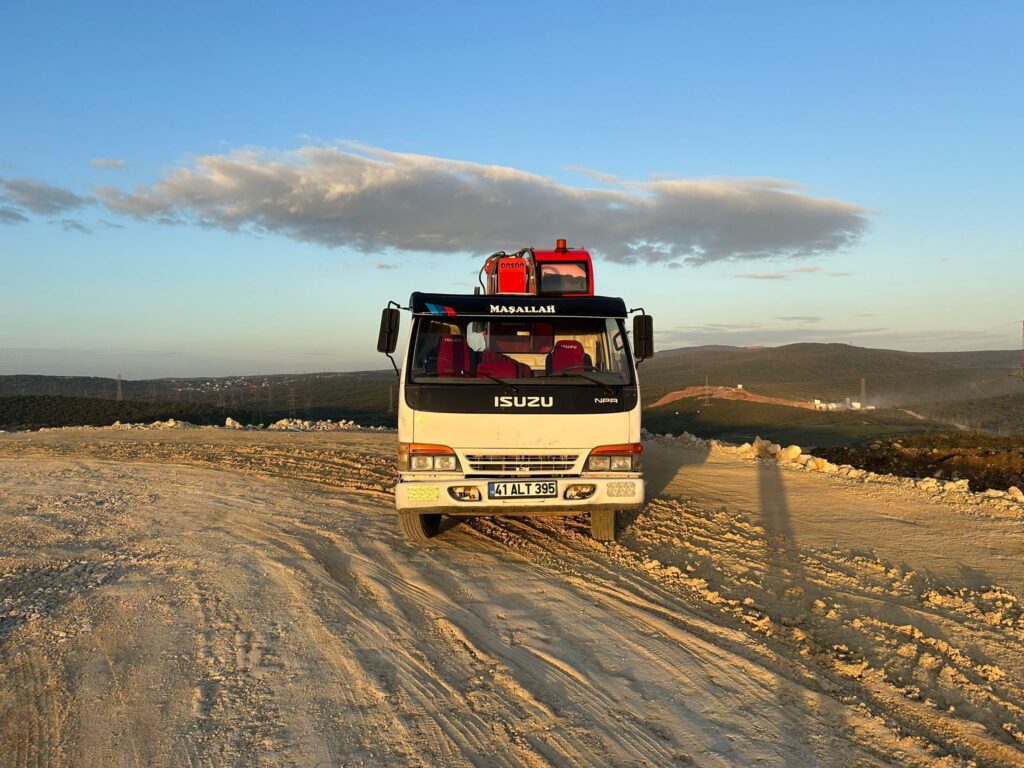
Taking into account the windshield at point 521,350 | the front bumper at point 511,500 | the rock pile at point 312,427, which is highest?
the windshield at point 521,350

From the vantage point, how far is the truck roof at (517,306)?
7023 millimetres

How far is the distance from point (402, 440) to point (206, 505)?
426 centimetres

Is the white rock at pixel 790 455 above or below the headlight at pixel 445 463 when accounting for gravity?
below

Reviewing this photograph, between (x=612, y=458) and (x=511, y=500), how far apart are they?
100 cm

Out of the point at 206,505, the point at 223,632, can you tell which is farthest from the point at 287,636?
the point at 206,505

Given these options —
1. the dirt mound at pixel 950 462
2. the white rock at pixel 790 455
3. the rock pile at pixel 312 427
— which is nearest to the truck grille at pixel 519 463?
the white rock at pixel 790 455

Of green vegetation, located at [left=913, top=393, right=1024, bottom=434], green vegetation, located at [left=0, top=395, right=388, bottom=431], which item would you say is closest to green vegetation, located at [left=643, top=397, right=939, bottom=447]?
green vegetation, located at [left=913, top=393, right=1024, bottom=434]


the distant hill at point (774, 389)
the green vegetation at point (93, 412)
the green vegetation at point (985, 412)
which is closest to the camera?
the green vegetation at point (93, 412)

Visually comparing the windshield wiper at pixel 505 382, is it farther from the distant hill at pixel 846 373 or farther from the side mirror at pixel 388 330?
the distant hill at pixel 846 373

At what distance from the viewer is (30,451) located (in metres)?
15.4

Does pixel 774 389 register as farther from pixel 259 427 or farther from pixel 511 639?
pixel 511 639

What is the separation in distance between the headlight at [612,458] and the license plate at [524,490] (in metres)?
0.41

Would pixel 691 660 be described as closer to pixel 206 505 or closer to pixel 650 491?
pixel 650 491

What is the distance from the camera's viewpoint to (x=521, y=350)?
7.02 meters
